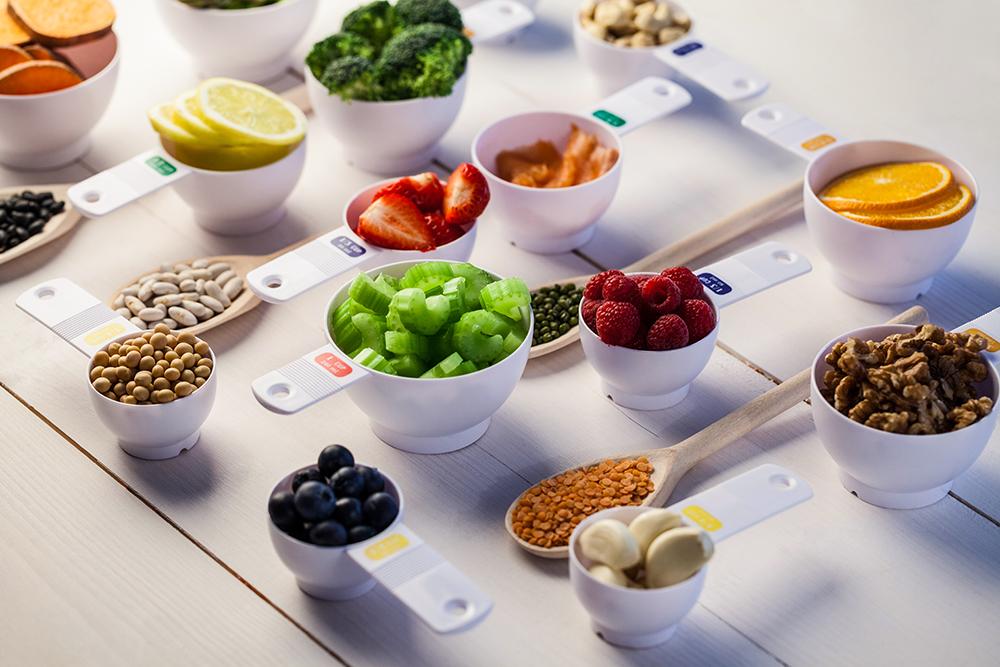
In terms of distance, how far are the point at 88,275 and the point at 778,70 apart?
150cm

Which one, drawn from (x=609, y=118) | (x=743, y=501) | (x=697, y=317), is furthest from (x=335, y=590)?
(x=609, y=118)

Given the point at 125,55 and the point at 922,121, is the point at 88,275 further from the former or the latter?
the point at 922,121

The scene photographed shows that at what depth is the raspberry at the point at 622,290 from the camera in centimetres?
201

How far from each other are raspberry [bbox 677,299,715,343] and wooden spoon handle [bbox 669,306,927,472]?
136 millimetres

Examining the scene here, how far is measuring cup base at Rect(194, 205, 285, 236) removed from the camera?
97.5 inches

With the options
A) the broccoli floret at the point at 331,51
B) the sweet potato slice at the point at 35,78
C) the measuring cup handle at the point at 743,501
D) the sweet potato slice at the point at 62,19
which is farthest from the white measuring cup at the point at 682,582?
the sweet potato slice at the point at 62,19

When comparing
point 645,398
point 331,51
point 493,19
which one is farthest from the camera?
point 493,19

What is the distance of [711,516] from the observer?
173 cm

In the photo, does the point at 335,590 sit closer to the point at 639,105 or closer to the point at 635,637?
the point at 635,637

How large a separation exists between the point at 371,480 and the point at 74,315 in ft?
1.97

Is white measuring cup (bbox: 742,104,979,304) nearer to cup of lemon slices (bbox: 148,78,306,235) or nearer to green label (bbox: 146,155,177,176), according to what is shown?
cup of lemon slices (bbox: 148,78,306,235)

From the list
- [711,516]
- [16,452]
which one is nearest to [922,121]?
[711,516]

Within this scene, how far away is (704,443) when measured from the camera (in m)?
2.02

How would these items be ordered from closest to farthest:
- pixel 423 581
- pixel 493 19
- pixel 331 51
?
pixel 423 581 < pixel 331 51 < pixel 493 19
